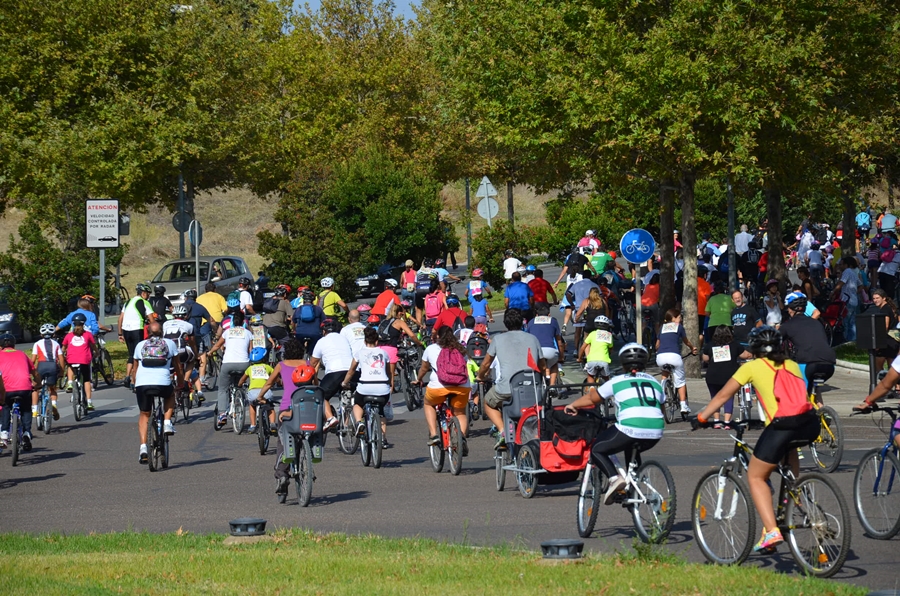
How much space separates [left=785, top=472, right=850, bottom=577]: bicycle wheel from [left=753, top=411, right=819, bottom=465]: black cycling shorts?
25cm

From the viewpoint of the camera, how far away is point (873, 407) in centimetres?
1030

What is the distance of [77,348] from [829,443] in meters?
12.1

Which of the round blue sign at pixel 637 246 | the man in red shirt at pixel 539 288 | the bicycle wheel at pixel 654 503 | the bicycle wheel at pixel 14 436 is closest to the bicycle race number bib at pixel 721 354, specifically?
the bicycle wheel at pixel 654 503

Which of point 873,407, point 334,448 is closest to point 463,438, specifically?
point 334,448

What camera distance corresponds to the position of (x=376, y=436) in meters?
15.5

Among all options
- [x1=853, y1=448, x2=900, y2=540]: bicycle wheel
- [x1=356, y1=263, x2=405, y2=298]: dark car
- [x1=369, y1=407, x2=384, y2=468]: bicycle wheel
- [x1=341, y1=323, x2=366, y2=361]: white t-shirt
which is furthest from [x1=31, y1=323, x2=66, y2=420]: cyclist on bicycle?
[x1=356, y1=263, x2=405, y2=298]: dark car

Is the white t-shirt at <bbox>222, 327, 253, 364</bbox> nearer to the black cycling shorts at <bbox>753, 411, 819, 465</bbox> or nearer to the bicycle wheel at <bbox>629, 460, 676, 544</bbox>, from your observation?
the bicycle wheel at <bbox>629, 460, 676, 544</bbox>

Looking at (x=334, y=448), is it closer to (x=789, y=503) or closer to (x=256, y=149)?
(x=789, y=503)

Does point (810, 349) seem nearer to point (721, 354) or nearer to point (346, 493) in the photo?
point (721, 354)

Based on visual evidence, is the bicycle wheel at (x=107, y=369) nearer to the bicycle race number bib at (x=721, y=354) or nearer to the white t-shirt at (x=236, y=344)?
the white t-shirt at (x=236, y=344)

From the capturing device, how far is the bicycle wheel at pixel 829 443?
1395 cm

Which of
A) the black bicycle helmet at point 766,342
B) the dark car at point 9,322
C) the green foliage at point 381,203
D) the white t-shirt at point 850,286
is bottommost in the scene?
the black bicycle helmet at point 766,342

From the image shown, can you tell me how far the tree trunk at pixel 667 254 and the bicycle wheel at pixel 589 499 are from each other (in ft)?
59.1

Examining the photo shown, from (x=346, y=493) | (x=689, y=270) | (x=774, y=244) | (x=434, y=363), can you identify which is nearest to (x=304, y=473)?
(x=346, y=493)
